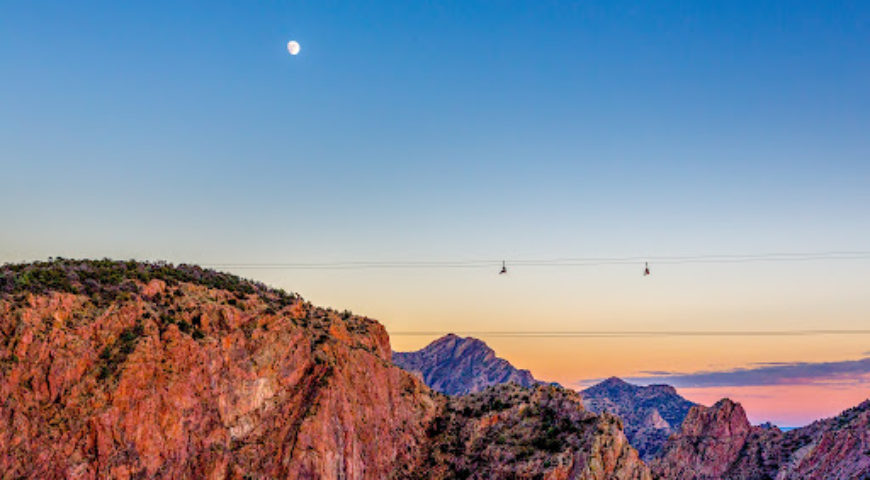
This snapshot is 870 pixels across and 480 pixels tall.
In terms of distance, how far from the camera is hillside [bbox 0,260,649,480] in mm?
72688

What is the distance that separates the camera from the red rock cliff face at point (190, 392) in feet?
236

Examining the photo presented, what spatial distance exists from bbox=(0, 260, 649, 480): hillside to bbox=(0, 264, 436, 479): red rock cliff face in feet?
0.50

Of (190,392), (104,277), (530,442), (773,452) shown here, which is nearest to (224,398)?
(190,392)

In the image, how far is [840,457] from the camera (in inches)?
6186

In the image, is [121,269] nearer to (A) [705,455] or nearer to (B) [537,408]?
(B) [537,408]

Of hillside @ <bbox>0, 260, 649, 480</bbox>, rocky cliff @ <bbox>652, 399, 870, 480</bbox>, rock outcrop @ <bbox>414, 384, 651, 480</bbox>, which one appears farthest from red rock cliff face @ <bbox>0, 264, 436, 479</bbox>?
rocky cliff @ <bbox>652, 399, 870, 480</bbox>

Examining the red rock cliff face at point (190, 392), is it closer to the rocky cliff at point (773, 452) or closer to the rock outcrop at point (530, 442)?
the rock outcrop at point (530, 442)

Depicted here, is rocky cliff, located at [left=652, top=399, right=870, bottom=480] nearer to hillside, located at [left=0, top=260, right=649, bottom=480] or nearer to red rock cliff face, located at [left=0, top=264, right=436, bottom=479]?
hillside, located at [left=0, top=260, right=649, bottom=480]

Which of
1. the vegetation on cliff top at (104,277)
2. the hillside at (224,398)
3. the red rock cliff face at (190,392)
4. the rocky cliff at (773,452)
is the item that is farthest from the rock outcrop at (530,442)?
the rocky cliff at (773,452)

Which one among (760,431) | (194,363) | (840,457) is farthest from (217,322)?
(760,431)

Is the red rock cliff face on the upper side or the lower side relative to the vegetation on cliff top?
lower

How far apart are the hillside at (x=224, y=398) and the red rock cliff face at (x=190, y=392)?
0.15 meters

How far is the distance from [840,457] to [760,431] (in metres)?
41.5

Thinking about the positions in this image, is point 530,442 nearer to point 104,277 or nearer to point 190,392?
point 190,392
